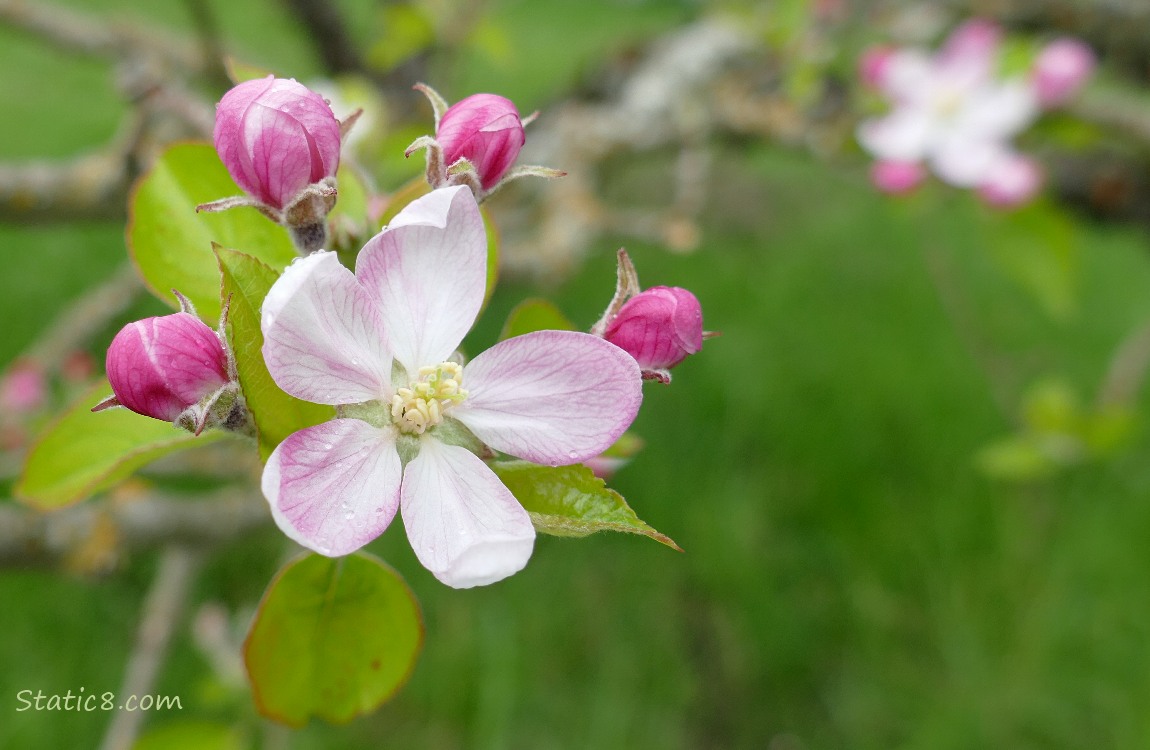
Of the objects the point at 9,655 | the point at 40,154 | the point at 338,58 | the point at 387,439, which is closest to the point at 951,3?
the point at 338,58

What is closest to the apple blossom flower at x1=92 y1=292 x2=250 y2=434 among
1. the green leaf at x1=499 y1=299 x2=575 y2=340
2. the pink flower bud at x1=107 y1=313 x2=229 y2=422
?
the pink flower bud at x1=107 y1=313 x2=229 y2=422

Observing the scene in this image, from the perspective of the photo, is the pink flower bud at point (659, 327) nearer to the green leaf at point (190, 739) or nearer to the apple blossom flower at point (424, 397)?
the apple blossom flower at point (424, 397)

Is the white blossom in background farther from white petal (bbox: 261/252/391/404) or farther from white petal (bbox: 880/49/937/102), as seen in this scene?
white petal (bbox: 261/252/391/404)

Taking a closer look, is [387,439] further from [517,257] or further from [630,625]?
[630,625]

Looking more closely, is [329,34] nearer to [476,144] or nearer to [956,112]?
[956,112]

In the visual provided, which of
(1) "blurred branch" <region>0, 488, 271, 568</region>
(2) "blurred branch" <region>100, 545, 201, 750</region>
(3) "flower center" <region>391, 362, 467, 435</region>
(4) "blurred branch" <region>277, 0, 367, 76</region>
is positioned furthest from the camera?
(4) "blurred branch" <region>277, 0, 367, 76</region>

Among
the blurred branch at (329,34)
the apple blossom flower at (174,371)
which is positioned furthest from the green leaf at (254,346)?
the blurred branch at (329,34)
